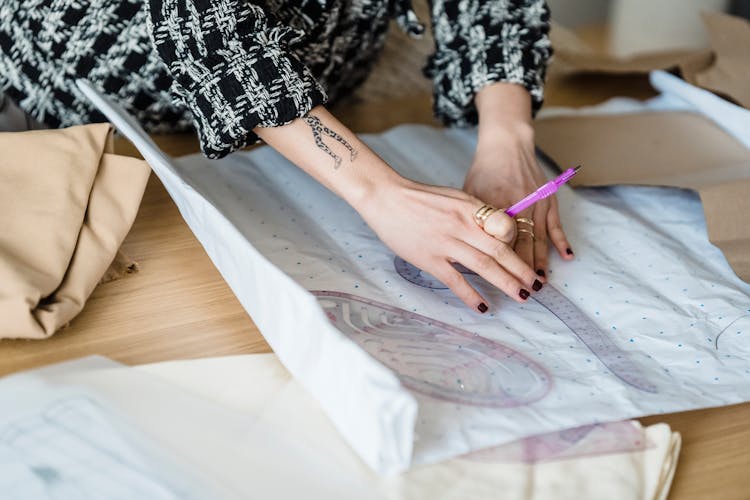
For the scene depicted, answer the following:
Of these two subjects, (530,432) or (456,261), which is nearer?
(530,432)

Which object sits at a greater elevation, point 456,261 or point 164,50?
point 164,50

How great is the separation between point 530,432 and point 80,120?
57 cm

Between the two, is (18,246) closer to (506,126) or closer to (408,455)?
(408,455)

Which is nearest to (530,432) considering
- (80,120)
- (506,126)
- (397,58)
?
(506,126)

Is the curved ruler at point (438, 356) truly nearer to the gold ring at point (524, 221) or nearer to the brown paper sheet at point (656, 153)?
the gold ring at point (524, 221)

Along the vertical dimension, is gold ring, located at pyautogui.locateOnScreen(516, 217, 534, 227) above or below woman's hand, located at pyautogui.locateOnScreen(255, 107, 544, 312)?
below

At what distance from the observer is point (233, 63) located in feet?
2.34

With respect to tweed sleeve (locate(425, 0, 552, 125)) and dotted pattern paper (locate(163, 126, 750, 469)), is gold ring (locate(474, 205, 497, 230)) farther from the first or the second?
tweed sleeve (locate(425, 0, 552, 125))

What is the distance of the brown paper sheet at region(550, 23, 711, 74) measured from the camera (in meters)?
1.07

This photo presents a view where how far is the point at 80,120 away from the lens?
881 mm

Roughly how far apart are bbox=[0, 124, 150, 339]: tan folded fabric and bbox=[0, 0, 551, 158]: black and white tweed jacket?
9 cm

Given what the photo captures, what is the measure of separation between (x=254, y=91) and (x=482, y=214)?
0.69ft

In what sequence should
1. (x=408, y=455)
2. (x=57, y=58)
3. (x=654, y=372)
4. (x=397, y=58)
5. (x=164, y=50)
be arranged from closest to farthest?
(x=408, y=455)
(x=654, y=372)
(x=164, y=50)
(x=57, y=58)
(x=397, y=58)

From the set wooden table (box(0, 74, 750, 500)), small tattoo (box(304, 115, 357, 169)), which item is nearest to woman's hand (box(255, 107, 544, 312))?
small tattoo (box(304, 115, 357, 169))
